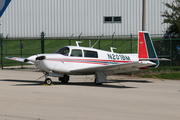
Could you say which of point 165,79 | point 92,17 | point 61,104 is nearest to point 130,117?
point 61,104

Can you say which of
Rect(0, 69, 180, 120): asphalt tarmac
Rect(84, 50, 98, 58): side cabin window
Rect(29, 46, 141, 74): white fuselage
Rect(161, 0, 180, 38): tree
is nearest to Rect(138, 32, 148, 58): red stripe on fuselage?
Rect(29, 46, 141, 74): white fuselage

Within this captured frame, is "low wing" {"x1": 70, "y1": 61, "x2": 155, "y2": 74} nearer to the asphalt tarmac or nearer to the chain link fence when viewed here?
the asphalt tarmac

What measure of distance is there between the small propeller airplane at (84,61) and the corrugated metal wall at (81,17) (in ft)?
55.8

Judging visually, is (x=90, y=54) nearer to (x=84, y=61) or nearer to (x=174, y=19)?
(x=84, y=61)

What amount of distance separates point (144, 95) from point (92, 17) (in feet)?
72.0

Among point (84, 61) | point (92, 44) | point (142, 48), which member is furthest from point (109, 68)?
point (92, 44)

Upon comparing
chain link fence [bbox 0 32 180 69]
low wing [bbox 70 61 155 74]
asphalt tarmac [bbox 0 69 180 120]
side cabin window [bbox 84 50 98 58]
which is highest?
chain link fence [bbox 0 32 180 69]

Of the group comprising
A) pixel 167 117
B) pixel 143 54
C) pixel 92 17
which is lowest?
pixel 167 117

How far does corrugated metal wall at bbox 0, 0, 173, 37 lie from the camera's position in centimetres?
3112

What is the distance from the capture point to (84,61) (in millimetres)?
13797

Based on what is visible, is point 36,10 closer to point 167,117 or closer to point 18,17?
point 18,17

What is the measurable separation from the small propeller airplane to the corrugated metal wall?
55.8 feet

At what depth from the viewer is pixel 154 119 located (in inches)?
270

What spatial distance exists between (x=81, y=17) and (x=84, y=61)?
1864 cm
